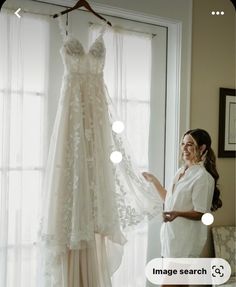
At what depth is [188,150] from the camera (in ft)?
3.09

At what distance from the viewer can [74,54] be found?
0.84 metres

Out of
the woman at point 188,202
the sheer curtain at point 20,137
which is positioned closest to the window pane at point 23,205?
the sheer curtain at point 20,137

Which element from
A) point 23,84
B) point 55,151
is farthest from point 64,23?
point 55,151

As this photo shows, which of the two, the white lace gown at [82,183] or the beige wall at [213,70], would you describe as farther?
the beige wall at [213,70]

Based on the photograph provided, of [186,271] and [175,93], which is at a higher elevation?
[175,93]

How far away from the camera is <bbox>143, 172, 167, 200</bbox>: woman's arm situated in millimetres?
930

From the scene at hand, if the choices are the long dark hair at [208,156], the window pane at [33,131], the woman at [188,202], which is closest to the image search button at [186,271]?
the woman at [188,202]

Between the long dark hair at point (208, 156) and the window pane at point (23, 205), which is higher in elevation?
the long dark hair at point (208, 156)
